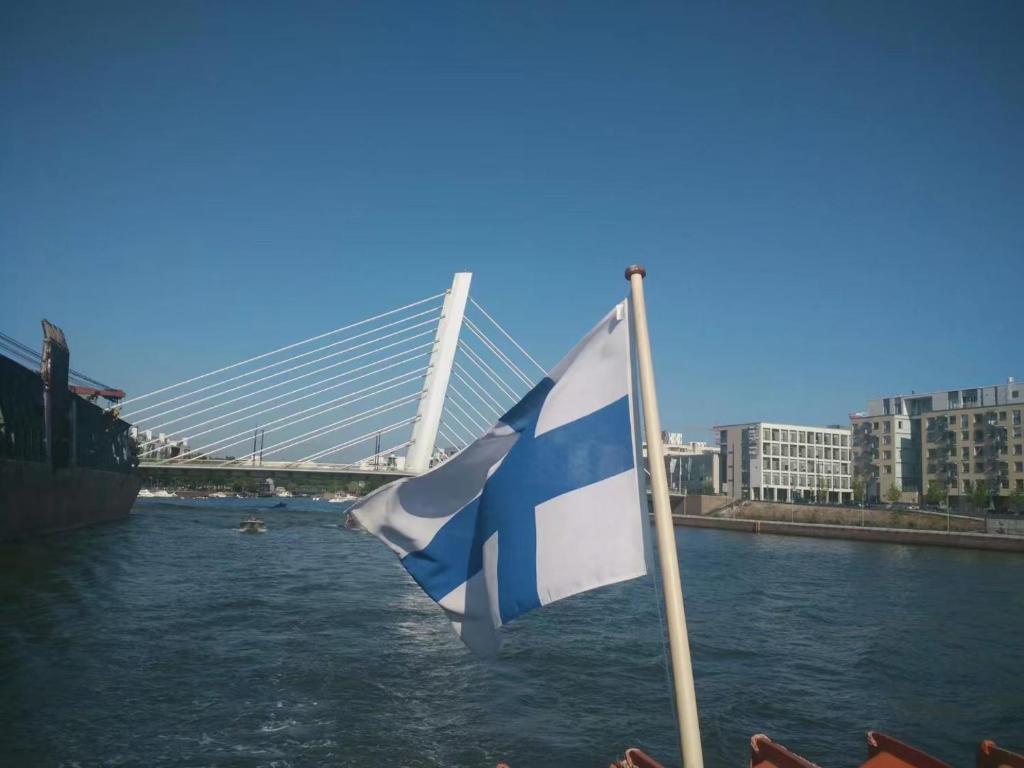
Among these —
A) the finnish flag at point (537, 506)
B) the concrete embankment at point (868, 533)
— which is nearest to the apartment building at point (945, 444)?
the concrete embankment at point (868, 533)

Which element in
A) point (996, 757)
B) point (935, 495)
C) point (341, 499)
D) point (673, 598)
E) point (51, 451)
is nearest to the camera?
point (673, 598)

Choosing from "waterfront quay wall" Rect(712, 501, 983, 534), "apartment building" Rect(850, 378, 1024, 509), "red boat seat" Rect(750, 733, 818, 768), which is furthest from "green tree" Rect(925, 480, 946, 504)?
"red boat seat" Rect(750, 733, 818, 768)

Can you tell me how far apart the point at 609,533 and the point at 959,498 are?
79.7 m

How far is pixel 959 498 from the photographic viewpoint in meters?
70.7

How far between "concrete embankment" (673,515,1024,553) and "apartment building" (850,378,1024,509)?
63.8ft

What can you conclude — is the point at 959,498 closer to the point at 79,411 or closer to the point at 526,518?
the point at 79,411

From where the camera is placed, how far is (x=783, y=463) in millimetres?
88562

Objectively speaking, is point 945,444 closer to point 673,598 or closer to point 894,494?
point 894,494

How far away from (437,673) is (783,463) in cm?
8445

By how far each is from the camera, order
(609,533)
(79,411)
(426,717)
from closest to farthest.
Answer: (609,533) < (426,717) < (79,411)

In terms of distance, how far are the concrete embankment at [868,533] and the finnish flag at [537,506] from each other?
4864cm

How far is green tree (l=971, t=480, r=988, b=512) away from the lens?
64250 mm

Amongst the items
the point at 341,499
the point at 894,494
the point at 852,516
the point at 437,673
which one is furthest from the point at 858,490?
the point at 341,499

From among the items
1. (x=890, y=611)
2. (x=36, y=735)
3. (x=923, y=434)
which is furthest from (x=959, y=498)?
(x=36, y=735)
